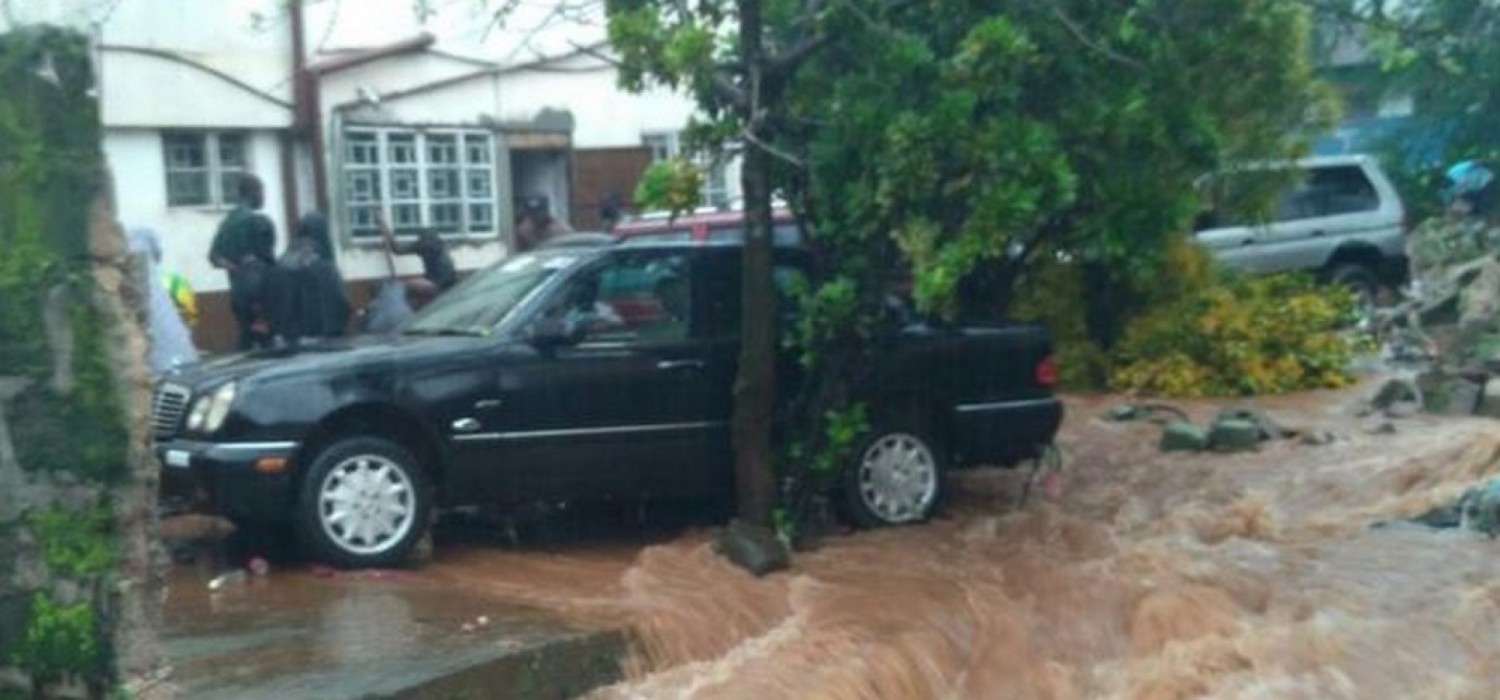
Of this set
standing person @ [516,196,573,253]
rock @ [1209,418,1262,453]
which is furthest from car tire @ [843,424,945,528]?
standing person @ [516,196,573,253]

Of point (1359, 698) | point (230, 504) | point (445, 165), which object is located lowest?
point (1359, 698)

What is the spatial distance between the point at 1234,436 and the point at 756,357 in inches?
205

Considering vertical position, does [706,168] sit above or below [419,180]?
above

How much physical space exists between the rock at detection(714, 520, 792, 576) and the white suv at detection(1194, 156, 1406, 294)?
12.5 m

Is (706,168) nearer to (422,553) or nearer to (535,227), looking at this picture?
(422,553)

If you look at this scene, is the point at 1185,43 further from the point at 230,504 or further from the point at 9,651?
the point at 9,651

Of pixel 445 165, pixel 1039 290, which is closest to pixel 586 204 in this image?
pixel 445 165

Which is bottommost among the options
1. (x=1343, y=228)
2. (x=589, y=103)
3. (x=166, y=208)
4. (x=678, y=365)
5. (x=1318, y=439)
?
(x=1318, y=439)

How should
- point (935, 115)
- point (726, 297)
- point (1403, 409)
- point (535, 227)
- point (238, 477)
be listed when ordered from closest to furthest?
point (935, 115), point (238, 477), point (726, 297), point (1403, 409), point (535, 227)

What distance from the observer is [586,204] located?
22438mm

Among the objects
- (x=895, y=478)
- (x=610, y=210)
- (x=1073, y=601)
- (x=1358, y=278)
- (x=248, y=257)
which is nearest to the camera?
(x=1073, y=601)

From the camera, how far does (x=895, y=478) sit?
→ 40.4 feet

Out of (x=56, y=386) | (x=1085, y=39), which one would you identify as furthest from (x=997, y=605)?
(x=56, y=386)

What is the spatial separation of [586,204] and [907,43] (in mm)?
12141
